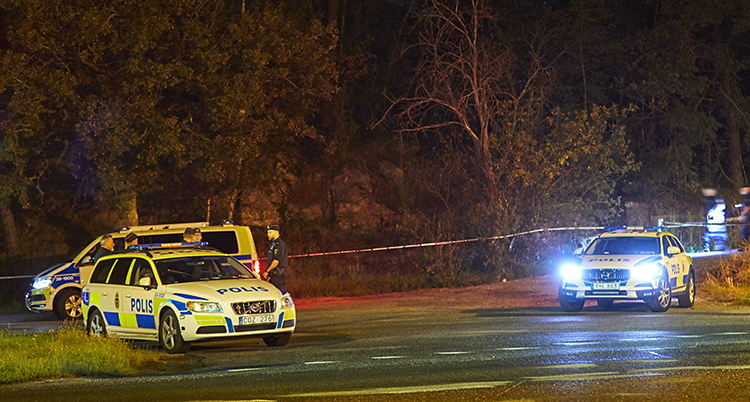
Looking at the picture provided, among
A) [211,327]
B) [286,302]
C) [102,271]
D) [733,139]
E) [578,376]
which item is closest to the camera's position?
[578,376]

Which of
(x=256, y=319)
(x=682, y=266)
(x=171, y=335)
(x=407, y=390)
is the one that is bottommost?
(x=407, y=390)

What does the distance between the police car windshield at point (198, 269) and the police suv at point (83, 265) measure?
4.52 m

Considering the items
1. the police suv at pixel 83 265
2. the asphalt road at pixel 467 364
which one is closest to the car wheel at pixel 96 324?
the asphalt road at pixel 467 364

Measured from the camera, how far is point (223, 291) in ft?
43.5

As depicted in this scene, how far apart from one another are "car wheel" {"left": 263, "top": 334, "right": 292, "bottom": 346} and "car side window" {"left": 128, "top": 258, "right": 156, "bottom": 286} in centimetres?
199

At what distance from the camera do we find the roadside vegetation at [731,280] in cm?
1899

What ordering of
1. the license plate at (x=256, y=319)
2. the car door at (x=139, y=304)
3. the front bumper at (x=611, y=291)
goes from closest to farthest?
the license plate at (x=256, y=319), the car door at (x=139, y=304), the front bumper at (x=611, y=291)

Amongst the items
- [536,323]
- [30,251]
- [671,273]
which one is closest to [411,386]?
[536,323]

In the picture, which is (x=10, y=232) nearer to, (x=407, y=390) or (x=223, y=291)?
(x=223, y=291)

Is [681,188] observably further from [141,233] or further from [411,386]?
[411,386]

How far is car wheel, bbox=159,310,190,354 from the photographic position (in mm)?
13094

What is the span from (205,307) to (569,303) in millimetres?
7849

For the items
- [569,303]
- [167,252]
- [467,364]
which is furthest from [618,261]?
[167,252]

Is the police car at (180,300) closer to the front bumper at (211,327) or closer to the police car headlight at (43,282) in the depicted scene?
the front bumper at (211,327)
